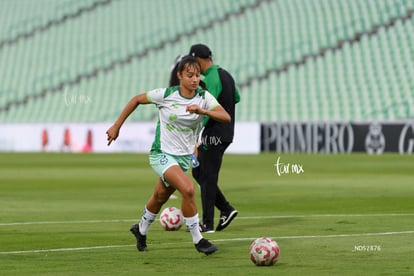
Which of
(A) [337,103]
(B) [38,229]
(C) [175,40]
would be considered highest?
(C) [175,40]

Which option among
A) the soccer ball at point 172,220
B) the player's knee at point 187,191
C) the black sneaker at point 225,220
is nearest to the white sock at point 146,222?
the player's knee at point 187,191

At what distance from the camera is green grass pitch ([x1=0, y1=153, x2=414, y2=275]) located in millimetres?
9539

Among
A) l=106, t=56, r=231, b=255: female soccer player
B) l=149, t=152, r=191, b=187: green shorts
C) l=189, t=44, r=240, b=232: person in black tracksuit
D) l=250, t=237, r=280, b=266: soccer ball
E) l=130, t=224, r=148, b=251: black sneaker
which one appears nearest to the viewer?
l=250, t=237, r=280, b=266: soccer ball

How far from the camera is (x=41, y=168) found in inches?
1236

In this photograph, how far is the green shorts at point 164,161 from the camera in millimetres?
10695

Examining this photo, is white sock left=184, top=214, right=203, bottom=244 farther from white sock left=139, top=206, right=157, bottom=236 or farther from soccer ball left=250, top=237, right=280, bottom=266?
soccer ball left=250, top=237, right=280, bottom=266

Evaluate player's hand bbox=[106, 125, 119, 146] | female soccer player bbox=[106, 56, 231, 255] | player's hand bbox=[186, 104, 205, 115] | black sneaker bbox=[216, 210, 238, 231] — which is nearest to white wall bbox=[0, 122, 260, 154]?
black sneaker bbox=[216, 210, 238, 231]

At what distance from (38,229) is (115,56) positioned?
123 feet

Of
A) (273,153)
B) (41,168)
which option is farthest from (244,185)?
(273,153)

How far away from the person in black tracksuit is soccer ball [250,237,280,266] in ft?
11.7

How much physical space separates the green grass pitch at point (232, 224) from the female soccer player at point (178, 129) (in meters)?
0.48

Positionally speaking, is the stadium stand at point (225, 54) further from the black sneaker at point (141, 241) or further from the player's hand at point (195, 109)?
the player's hand at point (195, 109)

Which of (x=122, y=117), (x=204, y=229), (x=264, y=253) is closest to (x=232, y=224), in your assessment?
(x=204, y=229)

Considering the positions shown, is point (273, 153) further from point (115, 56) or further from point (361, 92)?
point (115, 56)
